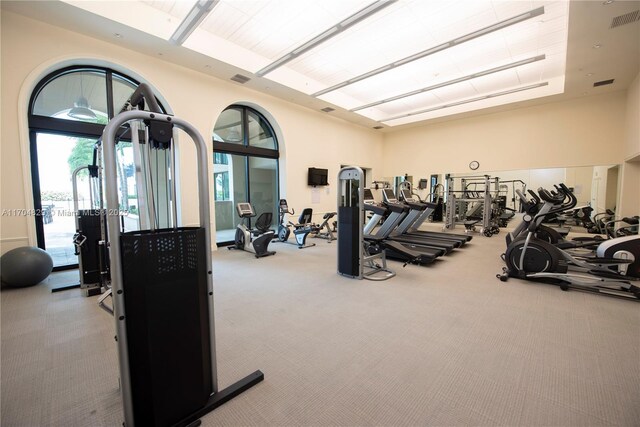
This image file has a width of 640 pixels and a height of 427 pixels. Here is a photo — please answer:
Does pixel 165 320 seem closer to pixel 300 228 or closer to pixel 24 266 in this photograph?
pixel 24 266

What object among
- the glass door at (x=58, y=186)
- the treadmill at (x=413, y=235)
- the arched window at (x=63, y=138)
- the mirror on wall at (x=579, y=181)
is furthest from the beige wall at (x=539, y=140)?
the glass door at (x=58, y=186)

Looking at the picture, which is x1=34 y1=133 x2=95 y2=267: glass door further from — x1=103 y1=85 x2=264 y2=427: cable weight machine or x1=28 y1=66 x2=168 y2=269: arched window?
x1=103 y1=85 x2=264 y2=427: cable weight machine

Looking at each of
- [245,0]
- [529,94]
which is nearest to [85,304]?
[245,0]

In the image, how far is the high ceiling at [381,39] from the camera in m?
4.20

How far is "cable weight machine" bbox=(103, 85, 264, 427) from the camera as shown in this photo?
1.26 metres

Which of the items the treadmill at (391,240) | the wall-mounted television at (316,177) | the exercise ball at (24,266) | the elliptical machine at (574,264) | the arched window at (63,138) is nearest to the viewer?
the elliptical machine at (574,264)

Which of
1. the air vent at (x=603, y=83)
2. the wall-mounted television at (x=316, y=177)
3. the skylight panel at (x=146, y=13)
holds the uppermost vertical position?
the skylight panel at (x=146, y=13)

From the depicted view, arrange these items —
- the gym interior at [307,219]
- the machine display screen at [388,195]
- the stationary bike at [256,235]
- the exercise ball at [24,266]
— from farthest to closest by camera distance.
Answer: the machine display screen at [388,195] < the stationary bike at [256,235] < the exercise ball at [24,266] < the gym interior at [307,219]

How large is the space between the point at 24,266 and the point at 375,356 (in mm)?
4713

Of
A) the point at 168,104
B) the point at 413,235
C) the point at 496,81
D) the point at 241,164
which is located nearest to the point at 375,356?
the point at 413,235

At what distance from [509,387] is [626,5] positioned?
529 cm

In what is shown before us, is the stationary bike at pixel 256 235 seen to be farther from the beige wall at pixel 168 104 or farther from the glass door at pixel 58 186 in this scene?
the glass door at pixel 58 186

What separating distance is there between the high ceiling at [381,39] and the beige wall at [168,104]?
249 mm

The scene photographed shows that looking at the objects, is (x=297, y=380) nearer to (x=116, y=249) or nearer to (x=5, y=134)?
(x=116, y=249)
